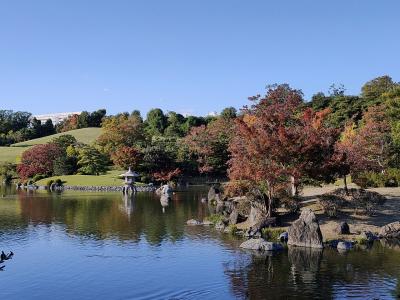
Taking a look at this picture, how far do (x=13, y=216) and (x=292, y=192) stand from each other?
2161 cm

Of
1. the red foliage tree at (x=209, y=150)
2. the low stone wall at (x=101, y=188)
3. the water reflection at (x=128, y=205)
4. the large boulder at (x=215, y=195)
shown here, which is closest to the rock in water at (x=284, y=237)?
the water reflection at (x=128, y=205)

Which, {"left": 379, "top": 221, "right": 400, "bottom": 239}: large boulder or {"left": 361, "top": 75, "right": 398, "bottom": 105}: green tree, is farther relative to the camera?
{"left": 361, "top": 75, "right": 398, "bottom": 105}: green tree

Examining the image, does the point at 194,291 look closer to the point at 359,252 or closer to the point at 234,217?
the point at 359,252

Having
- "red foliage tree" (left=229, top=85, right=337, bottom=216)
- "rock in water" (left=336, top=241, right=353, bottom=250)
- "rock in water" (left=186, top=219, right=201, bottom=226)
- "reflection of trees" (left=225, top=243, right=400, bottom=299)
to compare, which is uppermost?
"red foliage tree" (left=229, top=85, right=337, bottom=216)

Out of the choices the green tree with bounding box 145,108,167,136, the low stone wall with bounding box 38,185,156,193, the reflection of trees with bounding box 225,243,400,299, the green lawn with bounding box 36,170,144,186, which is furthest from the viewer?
the green tree with bounding box 145,108,167,136

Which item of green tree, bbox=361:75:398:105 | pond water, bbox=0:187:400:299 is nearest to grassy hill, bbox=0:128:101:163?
green tree, bbox=361:75:398:105

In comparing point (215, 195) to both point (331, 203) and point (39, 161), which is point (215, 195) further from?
point (39, 161)

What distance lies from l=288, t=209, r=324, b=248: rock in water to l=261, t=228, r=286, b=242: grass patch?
1.80m

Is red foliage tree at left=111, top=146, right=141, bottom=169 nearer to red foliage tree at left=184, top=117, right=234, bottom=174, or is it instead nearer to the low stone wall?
the low stone wall

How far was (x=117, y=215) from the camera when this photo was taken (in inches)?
1512

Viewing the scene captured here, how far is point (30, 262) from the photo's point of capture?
73.7 feet

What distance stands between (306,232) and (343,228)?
2868mm

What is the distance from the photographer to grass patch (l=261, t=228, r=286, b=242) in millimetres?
27620

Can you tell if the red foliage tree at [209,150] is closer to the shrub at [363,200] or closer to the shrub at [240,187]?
the shrub at [240,187]
